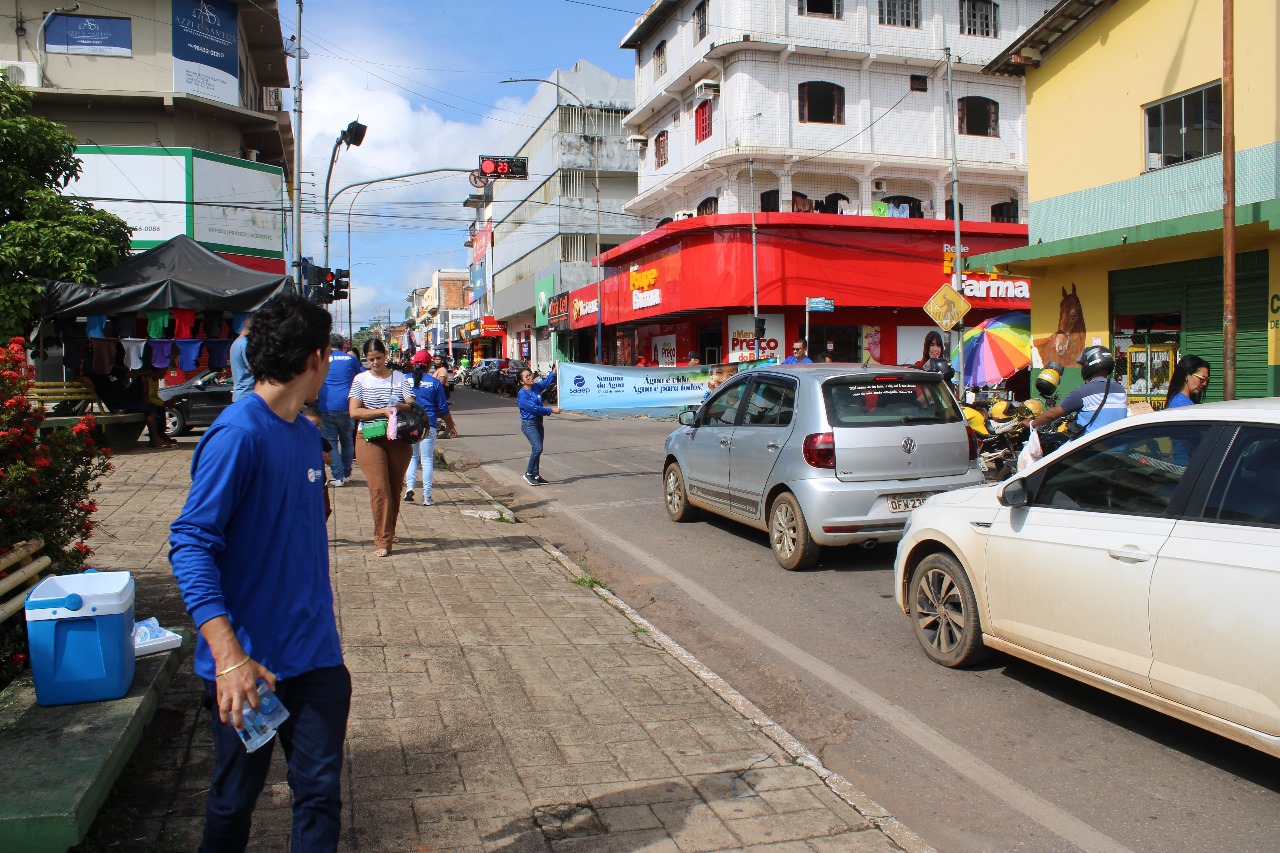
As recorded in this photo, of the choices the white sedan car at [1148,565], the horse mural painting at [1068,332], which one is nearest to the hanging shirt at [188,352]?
the white sedan car at [1148,565]

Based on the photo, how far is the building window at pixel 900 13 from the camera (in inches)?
1302

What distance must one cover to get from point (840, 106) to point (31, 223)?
25379 millimetres

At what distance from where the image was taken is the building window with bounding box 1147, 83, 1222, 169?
47.3 feet

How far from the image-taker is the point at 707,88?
3291 centimetres

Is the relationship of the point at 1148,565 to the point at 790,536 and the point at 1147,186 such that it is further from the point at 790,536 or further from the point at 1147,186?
the point at 1147,186

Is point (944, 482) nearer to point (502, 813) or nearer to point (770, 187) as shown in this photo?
point (502, 813)

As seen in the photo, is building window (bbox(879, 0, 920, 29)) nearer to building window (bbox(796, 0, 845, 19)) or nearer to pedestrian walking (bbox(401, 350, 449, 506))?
building window (bbox(796, 0, 845, 19))

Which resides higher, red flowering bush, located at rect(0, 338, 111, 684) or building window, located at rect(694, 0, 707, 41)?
building window, located at rect(694, 0, 707, 41)

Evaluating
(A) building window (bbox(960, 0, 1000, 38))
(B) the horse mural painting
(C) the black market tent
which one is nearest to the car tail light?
(C) the black market tent

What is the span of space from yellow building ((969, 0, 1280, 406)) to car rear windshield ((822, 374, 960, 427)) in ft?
25.3

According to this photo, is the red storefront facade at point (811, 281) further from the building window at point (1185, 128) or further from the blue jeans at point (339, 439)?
the blue jeans at point (339, 439)

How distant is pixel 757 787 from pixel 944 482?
442 centimetres

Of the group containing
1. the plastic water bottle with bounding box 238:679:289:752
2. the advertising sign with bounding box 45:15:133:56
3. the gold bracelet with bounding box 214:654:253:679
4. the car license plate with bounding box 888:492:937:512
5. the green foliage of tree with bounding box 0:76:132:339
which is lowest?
the car license plate with bounding box 888:492:937:512

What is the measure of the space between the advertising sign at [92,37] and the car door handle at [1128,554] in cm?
3028
